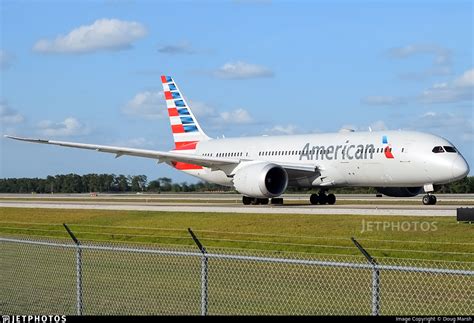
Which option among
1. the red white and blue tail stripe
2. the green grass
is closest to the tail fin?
the red white and blue tail stripe

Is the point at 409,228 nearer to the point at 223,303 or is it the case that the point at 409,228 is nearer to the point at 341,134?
the point at 223,303

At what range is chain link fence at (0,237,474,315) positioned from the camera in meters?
14.1

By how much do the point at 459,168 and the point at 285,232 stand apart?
1543cm

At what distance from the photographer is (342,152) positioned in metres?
46.4

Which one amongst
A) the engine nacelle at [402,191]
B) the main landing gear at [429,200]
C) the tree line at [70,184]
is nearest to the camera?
the main landing gear at [429,200]

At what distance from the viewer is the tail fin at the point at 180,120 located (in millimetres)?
59812

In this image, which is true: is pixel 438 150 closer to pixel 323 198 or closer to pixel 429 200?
pixel 429 200

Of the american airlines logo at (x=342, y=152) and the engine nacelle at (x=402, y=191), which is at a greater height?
the american airlines logo at (x=342, y=152)

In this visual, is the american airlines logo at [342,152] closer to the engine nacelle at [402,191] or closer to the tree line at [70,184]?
the engine nacelle at [402,191]

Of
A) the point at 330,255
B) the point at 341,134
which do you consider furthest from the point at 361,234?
the point at 341,134

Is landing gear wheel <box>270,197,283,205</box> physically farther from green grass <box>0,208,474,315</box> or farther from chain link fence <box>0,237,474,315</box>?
chain link fence <box>0,237,474,315</box>

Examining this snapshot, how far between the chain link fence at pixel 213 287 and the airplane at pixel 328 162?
2156 cm

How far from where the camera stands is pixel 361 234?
90.0 feet

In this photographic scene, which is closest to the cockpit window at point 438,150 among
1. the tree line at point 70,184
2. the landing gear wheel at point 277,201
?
the landing gear wheel at point 277,201
